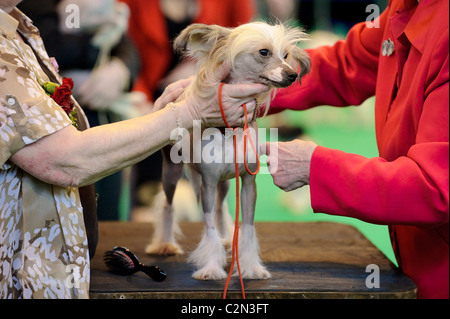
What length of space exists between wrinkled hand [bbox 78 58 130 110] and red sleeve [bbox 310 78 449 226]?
1.91 meters

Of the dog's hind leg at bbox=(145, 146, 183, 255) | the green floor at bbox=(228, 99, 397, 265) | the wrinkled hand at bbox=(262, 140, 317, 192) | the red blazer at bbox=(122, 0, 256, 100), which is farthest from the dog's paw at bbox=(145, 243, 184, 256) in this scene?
the red blazer at bbox=(122, 0, 256, 100)

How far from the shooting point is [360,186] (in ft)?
4.16

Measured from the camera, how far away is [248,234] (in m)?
1.54

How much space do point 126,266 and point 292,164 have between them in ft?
1.80

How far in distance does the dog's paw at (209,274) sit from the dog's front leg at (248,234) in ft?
0.21

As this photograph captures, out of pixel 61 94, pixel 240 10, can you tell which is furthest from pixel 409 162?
pixel 240 10

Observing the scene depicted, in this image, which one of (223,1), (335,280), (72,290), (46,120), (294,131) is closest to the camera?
(46,120)

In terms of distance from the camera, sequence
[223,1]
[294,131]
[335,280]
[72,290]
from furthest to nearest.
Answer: [294,131]
[223,1]
[335,280]
[72,290]

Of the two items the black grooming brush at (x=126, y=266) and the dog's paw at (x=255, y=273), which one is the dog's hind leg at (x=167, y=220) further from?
the dog's paw at (x=255, y=273)

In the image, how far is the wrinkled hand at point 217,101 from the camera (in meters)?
1.32

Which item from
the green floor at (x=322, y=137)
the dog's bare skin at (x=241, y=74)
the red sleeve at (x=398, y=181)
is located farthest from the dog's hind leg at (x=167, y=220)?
the green floor at (x=322, y=137)
